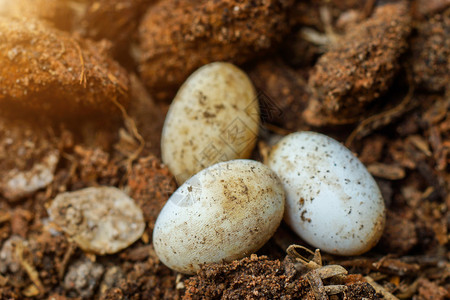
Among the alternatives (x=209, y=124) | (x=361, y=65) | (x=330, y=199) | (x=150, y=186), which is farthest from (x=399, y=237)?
(x=150, y=186)

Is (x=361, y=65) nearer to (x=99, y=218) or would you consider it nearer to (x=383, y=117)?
(x=383, y=117)

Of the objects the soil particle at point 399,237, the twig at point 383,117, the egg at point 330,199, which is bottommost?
the soil particle at point 399,237

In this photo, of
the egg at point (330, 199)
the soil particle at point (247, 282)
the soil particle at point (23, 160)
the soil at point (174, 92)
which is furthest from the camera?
the soil particle at point (23, 160)

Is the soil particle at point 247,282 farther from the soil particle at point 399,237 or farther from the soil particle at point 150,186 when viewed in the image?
the soil particle at point 399,237

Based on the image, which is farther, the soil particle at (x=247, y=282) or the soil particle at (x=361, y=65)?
the soil particle at (x=361, y=65)

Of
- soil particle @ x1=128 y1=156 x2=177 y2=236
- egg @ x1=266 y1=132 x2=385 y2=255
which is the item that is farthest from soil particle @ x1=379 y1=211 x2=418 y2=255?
soil particle @ x1=128 y1=156 x2=177 y2=236

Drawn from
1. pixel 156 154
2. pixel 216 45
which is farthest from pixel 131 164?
pixel 216 45

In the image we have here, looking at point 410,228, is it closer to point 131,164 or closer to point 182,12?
point 131,164

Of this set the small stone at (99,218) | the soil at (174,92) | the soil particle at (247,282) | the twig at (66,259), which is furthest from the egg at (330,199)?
the twig at (66,259)
